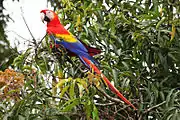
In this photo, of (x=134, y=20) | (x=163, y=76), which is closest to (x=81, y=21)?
(x=134, y=20)

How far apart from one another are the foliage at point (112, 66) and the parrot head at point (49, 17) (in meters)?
0.04

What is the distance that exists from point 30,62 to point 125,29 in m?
0.41

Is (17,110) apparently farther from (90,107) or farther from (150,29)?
(150,29)

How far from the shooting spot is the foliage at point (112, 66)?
1.42 metres

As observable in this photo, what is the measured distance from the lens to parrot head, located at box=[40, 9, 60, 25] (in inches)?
67.4

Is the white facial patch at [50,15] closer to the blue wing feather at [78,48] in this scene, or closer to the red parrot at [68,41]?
the red parrot at [68,41]

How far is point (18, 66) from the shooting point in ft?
5.04

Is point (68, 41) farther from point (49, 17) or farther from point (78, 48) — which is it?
point (49, 17)

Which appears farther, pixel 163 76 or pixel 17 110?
pixel 163 76

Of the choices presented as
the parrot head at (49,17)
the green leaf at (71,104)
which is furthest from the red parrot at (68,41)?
the green leaf at (71,104)

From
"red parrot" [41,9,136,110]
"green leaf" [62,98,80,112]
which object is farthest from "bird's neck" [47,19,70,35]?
"green leaf" [62,98,80,112]

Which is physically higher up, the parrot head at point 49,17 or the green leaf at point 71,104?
the parrot head at point 49,17

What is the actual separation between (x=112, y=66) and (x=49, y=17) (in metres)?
0.33

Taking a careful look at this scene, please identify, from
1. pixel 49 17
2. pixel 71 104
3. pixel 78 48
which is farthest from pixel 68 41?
pixel 71 104
